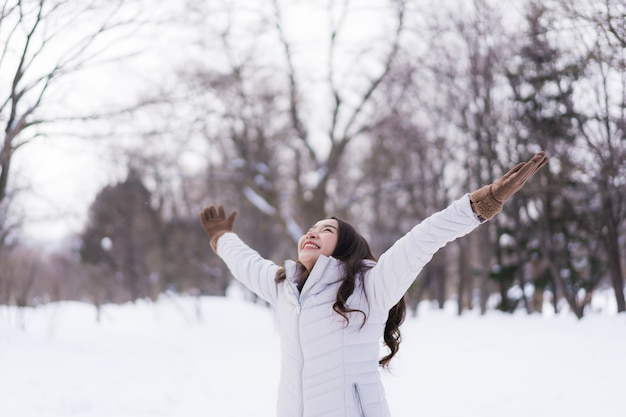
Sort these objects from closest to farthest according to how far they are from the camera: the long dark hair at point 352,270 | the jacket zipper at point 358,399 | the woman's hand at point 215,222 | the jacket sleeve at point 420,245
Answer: the jacket sleeve at point 420,245 < the jacket zipper at point 358,399 < the long dark hair at point 352,270 < the woman's hand at point 215,222

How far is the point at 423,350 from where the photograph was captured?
29.5 ft

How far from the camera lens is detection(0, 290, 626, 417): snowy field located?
18.5 feet

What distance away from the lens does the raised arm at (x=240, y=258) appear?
3.11 meters

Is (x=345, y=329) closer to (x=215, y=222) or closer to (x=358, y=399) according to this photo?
(x=358, y=399)

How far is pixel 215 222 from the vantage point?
3.52 metres

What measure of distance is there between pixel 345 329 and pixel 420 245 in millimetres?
530

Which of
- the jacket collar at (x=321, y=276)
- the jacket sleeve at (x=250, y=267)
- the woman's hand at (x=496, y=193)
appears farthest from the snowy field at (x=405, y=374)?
the woman's hand at (x=496, y=193)

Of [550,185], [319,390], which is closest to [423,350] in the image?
[550,185]

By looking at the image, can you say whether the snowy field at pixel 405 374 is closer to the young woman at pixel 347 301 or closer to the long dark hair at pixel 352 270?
the long dark hair at pixel 352 270

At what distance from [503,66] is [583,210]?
3.47 metres

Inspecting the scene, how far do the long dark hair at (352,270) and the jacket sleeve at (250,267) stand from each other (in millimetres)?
85

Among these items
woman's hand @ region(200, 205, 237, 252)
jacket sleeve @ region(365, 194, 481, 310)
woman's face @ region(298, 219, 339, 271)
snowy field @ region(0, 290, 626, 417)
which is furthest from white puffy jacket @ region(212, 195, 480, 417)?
snowy field @ region(0, 290, 626, 417)

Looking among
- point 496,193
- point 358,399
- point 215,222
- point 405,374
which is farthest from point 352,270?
point 405,374

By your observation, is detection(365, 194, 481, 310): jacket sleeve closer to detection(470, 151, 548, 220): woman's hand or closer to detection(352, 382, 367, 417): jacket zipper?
detection(470, 151, 548, 220): woman's hand
